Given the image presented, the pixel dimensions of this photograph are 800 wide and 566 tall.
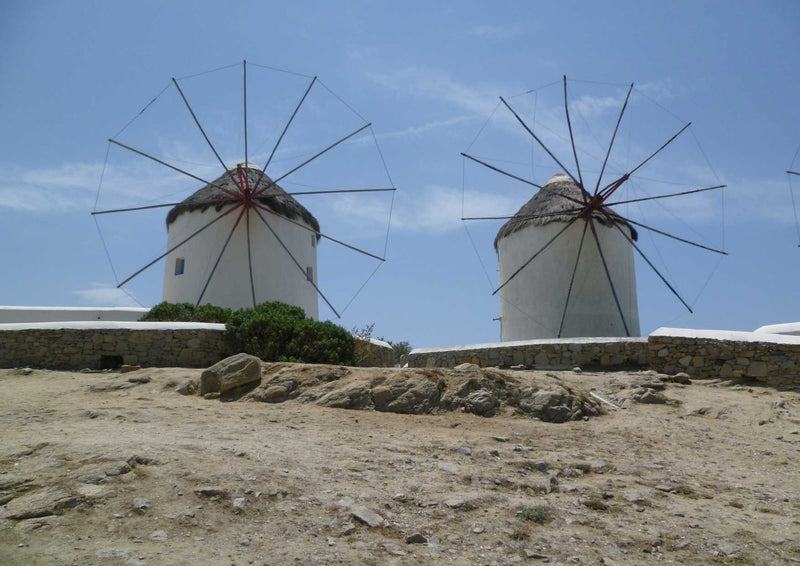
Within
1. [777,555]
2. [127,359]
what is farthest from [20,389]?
[777,555]

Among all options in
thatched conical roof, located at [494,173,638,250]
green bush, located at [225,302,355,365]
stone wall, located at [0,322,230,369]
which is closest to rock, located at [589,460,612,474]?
green bush, located at [225,302,355,365]

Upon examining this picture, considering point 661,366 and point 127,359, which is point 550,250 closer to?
point 661,366

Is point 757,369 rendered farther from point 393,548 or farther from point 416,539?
point 393,548

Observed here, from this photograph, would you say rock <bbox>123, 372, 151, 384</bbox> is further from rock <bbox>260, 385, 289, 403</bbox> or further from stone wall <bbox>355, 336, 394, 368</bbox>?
stone wall <bbox>355, 336, 394, 368</bbox>

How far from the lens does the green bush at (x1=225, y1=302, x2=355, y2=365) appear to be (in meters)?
13.4

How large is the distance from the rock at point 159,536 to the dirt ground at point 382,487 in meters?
0.01

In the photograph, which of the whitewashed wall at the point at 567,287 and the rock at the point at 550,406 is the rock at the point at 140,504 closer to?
the rock at the point at 550,406

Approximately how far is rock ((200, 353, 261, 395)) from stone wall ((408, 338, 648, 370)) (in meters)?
5.16

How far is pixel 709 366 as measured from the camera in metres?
11.4

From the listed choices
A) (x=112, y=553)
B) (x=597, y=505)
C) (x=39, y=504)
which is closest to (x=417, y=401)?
(x=597, y=505)

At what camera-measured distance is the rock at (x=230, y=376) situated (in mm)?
9805

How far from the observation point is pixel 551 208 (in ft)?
67.8

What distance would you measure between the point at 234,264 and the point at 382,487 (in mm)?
14599

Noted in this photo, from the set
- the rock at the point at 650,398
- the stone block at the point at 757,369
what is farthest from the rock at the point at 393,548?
the stone block at the point at 757,369
